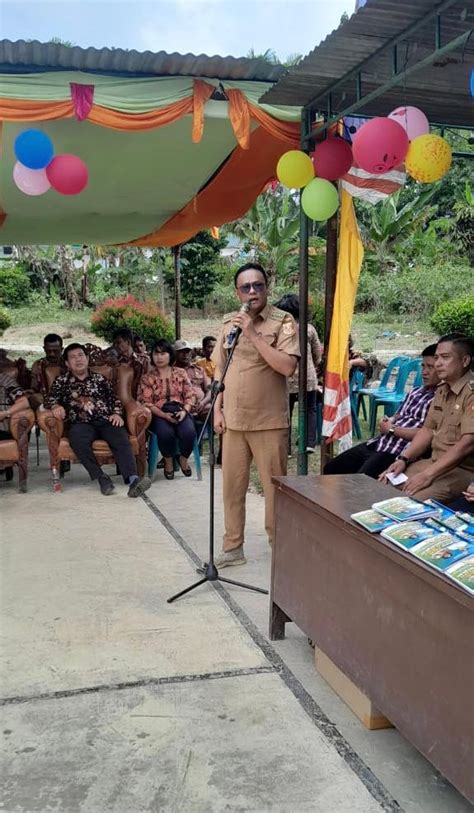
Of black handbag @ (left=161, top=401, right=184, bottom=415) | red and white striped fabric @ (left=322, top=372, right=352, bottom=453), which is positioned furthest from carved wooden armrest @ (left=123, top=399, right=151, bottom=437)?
red and white striped fabric @ (left=322, top=372, right=352, bottom=453)

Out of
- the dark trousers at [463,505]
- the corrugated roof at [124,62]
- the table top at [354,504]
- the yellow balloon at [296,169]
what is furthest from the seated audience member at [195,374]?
the table top at [354,504]

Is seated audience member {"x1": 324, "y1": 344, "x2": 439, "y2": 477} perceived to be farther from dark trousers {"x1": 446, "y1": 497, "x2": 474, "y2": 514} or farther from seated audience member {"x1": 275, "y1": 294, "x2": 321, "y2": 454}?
seated audience member {"x1": 275, "y1": 294, "x2": 321, "y2": 454}

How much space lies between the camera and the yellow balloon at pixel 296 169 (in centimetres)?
397

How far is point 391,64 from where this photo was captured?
3574mm

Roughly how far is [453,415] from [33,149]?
267 centimetres

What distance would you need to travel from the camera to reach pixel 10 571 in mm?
3939

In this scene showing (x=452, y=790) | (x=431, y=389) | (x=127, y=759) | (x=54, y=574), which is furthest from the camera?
(x=431, y=389)

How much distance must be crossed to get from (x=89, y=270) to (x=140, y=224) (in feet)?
44.6

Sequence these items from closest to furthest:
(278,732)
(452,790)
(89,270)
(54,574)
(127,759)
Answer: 1. (452,790)
2. (127,759)
3. (278,732)
4. (54,574)
5. (89,270)

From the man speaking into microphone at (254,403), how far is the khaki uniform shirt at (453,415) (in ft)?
2.63

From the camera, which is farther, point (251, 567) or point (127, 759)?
point (251, 567)

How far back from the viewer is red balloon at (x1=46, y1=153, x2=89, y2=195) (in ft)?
13.4

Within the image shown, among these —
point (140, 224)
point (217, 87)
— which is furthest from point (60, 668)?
point (140, 224)

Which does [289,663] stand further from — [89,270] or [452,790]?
[89,270]
